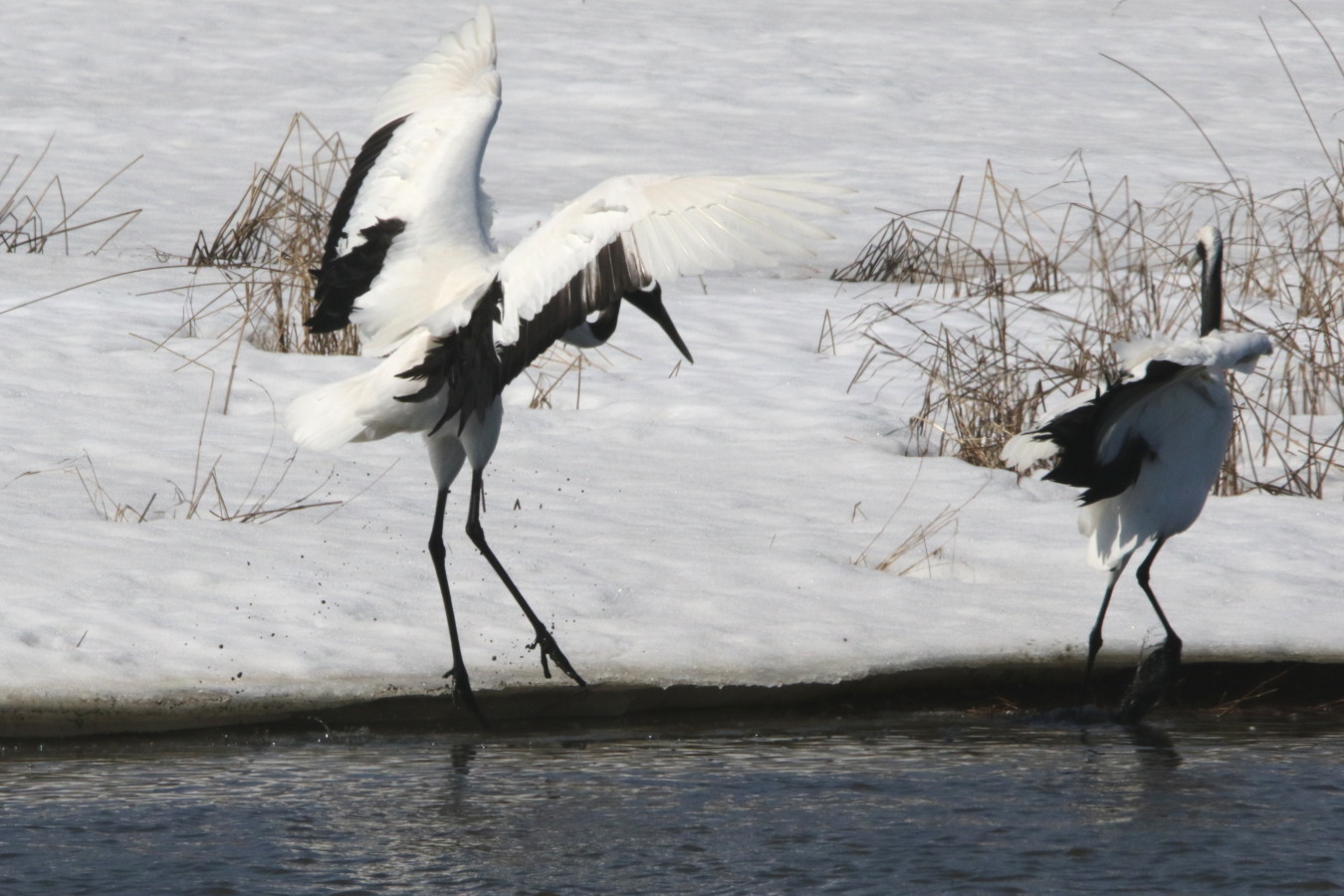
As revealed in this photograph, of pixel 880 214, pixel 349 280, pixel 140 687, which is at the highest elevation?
pixel 880 214

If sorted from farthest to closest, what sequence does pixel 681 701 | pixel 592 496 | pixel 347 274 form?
1. pixel 592 496
2. pixel 347 274
3. pixel 681 701

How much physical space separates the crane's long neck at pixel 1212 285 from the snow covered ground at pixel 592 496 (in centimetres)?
71

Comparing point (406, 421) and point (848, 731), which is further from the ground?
point (406, 421)

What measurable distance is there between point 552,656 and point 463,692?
265 millimetres

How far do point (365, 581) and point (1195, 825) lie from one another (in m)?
2.27

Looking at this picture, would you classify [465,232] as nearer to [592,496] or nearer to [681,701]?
[592,496]

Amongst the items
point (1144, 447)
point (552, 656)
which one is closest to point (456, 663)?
point (552, 656)

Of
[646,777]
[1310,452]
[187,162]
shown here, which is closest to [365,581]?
[646,777]

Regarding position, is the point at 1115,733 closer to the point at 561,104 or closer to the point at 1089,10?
the point at 561,104

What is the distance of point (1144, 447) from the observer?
4.71 meters

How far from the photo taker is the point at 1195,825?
354 centimetres

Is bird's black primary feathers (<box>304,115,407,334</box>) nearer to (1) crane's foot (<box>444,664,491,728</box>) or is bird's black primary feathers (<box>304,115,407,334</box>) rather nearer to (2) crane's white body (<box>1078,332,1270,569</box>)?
(1) crane's foot (<box>444,664,491,728</box>)

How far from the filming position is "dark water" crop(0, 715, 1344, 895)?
3211mm

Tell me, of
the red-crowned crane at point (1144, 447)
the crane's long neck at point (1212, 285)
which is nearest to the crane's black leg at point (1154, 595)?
the red-crowned crane at point (1144, 447)
